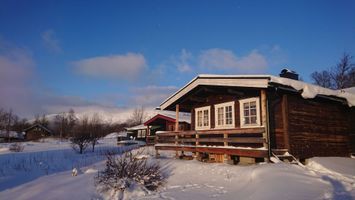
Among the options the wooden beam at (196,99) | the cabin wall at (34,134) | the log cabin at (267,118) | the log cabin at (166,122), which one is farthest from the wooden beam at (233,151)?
the cabin wall at (34,134)

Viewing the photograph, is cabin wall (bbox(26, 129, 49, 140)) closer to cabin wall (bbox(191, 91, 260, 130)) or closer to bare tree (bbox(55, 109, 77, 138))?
bare tree (bbox(55, 109, 77, 138))

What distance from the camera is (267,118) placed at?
430 inches

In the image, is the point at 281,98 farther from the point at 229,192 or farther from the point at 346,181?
the point at 229,192

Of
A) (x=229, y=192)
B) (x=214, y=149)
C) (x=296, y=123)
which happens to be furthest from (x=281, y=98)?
(x=229, y=192)

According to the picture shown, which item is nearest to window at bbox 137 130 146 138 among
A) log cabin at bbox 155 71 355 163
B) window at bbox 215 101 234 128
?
log cabin at bbox 155 71 355 163

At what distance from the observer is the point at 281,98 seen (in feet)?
39.8

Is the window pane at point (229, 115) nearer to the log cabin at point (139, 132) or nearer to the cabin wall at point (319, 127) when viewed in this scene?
the cabin wall at point (319, 127)

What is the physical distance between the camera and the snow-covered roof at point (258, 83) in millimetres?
10945

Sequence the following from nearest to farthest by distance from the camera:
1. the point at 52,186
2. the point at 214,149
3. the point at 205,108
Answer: the point at 52,186, the point at 214,149, the point at 205,108

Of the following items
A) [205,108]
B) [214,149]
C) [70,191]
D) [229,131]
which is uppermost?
[205,108]

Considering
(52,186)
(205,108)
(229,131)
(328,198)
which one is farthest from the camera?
(205,108)

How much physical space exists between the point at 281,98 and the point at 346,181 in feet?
15.1

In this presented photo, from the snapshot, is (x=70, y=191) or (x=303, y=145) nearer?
(x=70, y=191)

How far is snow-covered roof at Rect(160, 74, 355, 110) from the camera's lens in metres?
10.9
